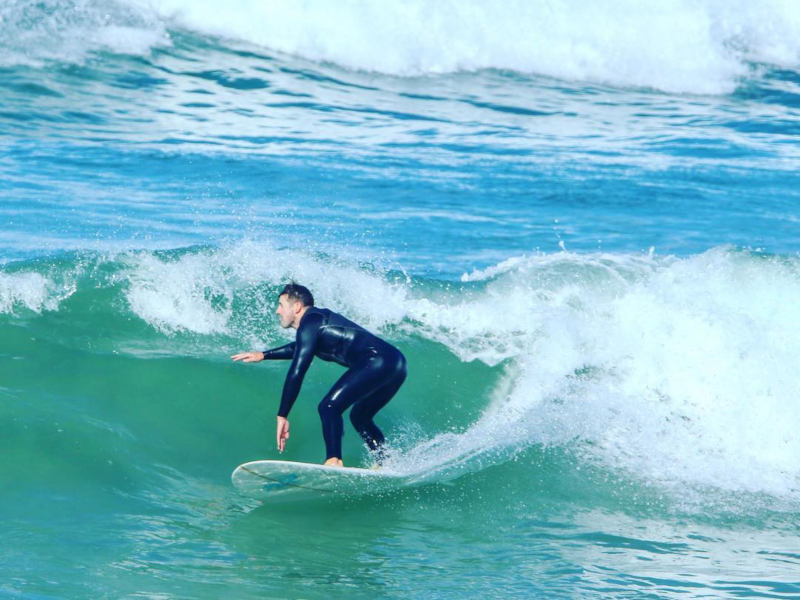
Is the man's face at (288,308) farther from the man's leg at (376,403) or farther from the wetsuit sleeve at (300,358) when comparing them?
the man's leg at (376,403)

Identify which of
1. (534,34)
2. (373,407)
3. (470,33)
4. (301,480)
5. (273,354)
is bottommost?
(301,480)

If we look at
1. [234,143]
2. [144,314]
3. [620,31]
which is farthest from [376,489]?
[620,31]

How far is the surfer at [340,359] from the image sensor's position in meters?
7.07

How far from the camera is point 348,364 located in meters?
7.40

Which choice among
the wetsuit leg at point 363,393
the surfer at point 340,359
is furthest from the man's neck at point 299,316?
the wetsuit leg at point 363,393

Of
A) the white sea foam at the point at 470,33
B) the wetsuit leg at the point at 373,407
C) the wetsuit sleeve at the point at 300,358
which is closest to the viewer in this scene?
the wetsuit sleeve at the point at 300,358

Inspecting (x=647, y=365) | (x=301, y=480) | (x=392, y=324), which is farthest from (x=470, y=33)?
(x=301, y=480)

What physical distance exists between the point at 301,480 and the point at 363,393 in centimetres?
82

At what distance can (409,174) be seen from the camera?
1614 cm

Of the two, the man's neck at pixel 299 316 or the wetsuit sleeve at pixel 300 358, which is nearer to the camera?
the wetsuit sleeve at pixel 300 358

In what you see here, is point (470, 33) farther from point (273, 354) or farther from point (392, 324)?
point (273, 354)

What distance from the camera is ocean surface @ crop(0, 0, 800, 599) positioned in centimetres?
638

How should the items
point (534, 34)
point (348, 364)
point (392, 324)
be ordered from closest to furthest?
point (348, 364) < point (392, 324) < point (534, 34)

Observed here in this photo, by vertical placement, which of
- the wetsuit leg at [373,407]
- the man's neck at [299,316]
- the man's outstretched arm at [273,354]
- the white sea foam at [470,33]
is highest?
the white sea foam at [470,33]
